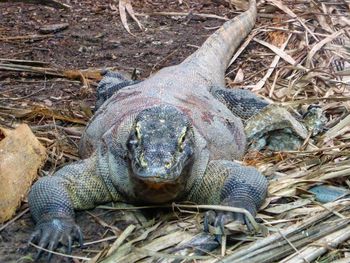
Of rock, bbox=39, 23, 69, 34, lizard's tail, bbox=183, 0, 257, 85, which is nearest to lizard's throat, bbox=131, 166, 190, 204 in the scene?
lizard's tail, bbox=183, 0, 257, 85

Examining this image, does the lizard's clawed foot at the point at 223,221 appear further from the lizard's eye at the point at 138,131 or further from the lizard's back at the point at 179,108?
the lizard's back at the point at 179,108

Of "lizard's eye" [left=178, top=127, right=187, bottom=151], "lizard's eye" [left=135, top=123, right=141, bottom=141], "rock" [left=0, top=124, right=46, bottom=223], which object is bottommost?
"rock" [left=0, top=124, right=46, bottom=223]

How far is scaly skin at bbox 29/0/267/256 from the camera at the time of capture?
5.33 metres

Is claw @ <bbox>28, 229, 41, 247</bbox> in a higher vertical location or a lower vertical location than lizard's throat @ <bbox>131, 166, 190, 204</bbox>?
lower

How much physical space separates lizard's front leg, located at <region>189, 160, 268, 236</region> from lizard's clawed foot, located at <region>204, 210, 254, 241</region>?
20 mm

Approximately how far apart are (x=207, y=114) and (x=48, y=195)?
151 cm

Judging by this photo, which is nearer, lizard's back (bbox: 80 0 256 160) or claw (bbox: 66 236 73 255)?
claw (bbox: 66 236 73 255)

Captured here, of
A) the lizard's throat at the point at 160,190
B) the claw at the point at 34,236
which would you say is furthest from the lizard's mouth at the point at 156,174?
the claw at the point at 34,236

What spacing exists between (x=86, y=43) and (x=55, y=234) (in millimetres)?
4164

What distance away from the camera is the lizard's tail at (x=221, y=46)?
796 cm

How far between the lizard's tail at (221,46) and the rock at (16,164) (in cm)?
200

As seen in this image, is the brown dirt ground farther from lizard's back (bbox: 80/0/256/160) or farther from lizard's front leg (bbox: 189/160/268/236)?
lizard's front leg (bbox: 189/160/268/236)

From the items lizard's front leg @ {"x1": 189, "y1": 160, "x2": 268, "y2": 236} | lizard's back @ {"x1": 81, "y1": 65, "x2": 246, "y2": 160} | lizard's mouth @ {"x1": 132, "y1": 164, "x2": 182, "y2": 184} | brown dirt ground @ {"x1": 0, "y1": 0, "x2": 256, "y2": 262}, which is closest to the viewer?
lizard's mouth @ {"x1": 132, "y1": 164, "x2": 182, "y2": 184}

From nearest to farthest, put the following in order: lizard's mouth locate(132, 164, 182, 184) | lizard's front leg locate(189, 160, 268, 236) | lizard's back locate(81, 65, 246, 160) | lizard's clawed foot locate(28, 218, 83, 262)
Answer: lizard's mouth locate(132, 164, 182, 184) < lizard's clawed foot locate(28, 218, 83, 262) < lizard's front leg locate(189, 160, 268, 236) < lizard's back locate(81, 65, 246, 160)
